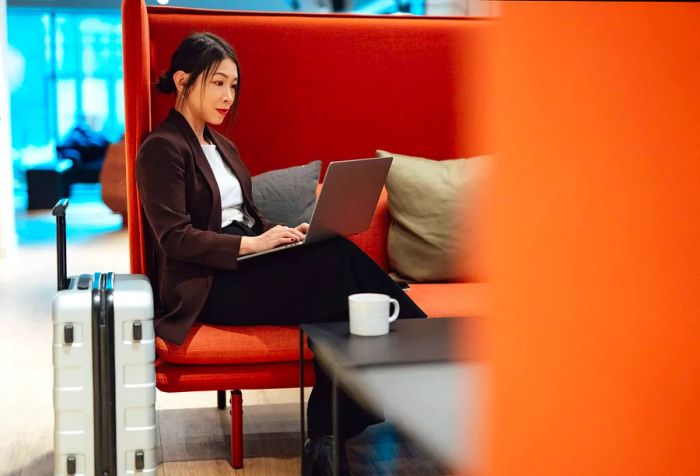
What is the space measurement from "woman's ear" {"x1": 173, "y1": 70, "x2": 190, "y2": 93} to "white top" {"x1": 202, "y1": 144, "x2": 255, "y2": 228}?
167mm

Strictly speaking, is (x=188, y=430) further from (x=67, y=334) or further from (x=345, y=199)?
(x=345, y=199)

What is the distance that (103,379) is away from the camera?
2.03m

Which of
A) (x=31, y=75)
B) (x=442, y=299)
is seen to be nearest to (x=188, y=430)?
(x=442, y=299)

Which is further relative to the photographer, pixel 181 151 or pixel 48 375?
pixel 48 375

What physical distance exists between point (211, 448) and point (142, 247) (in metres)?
0.59

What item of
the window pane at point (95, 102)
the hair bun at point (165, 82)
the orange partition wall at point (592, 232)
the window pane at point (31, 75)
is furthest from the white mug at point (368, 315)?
the window pane at point (31, 75)

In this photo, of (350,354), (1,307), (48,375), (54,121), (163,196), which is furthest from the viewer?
(54,121)

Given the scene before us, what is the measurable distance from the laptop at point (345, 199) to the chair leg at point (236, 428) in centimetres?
36

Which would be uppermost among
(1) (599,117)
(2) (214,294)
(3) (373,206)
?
(1) (599,117)

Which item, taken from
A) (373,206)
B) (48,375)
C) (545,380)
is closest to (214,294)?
(373,206)

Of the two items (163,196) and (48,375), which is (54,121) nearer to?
(48,375)

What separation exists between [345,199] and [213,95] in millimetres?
499

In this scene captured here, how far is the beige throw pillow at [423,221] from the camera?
2.75m

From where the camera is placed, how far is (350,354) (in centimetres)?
150
